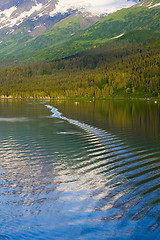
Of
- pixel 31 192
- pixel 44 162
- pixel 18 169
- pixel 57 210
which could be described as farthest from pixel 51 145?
pixel 57 210

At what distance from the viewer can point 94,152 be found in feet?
106

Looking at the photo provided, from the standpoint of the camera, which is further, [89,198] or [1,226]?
[89,198]

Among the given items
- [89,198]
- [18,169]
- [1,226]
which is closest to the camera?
[1,226]

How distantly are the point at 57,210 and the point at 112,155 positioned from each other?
1476 centimetres

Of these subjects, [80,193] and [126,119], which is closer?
[80,193]

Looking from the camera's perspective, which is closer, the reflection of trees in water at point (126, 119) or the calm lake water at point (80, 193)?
the calm lake water at point (80, 193)

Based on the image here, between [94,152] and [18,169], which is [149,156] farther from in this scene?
[18,169]

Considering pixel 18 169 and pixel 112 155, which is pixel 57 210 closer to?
pixel 18 169

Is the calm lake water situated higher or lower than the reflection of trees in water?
lower

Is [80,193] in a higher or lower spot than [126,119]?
lower

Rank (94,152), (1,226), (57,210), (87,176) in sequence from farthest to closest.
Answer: (94,152) < (87,176) < (57,210) < (1,226)

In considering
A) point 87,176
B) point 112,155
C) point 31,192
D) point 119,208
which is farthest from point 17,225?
point 112,155

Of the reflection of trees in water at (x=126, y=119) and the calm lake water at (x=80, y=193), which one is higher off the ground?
the reflection of trees in water at (x=126, y=119)

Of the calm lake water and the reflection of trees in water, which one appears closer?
the calm lake water
